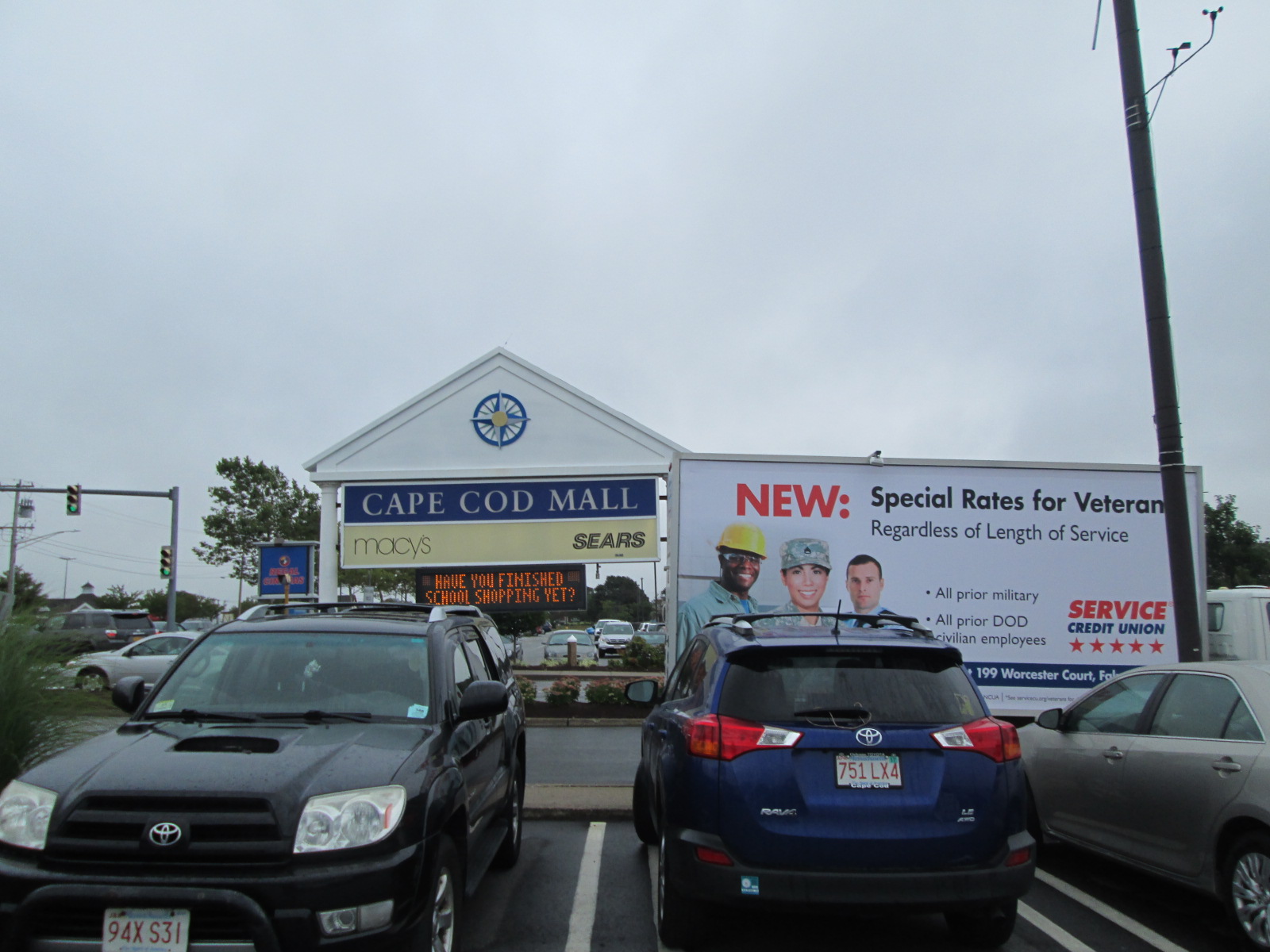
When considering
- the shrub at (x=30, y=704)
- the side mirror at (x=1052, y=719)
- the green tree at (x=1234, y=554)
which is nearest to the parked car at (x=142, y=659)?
the shrub at (x=30, y=704)

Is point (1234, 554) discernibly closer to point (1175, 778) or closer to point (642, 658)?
point (642, 658)

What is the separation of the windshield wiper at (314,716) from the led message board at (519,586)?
11801mm

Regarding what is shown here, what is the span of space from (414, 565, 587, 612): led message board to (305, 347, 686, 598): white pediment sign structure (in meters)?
1.66

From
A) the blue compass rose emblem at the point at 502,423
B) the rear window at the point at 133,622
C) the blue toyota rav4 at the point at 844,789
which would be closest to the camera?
the blue toyota rav4 at the point at 844,789

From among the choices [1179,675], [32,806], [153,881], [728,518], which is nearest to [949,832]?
[1179,675]

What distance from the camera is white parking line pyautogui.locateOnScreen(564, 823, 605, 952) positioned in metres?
5.35

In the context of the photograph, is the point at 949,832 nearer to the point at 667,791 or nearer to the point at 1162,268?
the point at 667,791

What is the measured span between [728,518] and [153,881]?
7102 mm

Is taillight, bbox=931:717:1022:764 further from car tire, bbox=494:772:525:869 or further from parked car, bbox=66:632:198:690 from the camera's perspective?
parked car, bbox=66:632:198:690

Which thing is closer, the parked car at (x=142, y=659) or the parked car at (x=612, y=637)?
the parked car at (x=142, y=659)

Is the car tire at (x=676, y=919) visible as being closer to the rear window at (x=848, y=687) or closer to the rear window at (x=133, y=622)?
the rear window at (x=848, y=687)

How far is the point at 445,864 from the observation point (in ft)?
14.3

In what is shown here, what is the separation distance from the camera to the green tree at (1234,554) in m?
34.5

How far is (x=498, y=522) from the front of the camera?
1675cm
